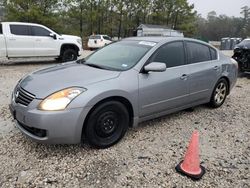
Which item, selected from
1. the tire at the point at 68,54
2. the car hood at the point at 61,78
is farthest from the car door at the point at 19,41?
the car hood at the point at 61,78

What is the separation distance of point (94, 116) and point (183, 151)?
4.38 ft

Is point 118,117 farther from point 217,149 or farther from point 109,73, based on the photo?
point 217,149

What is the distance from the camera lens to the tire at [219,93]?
199 inches

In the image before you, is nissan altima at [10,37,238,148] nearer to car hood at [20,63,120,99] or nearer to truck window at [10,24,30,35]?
car hood at [20,63,120,99]

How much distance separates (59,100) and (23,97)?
1.81 feet

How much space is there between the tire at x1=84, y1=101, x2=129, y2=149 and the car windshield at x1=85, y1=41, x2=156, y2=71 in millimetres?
631

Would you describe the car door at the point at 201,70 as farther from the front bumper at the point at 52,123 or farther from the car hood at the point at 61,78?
the front bumper at the point at 52,123

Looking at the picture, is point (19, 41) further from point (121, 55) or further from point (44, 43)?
point (121, 55)

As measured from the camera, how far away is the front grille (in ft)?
10.0

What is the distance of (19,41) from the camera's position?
986 centimetres

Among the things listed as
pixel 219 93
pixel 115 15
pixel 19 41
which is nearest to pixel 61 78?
pixel 219 93

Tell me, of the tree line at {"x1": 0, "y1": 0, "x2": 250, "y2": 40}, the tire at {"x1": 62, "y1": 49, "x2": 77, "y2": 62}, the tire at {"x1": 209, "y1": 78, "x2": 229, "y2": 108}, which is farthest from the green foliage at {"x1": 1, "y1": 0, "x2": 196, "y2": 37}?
the tire at {"x1": 209, "y1": 78, "x2": 229, "y2": 108}

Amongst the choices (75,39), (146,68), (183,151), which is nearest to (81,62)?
(146,68)

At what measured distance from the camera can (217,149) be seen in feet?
11.6
